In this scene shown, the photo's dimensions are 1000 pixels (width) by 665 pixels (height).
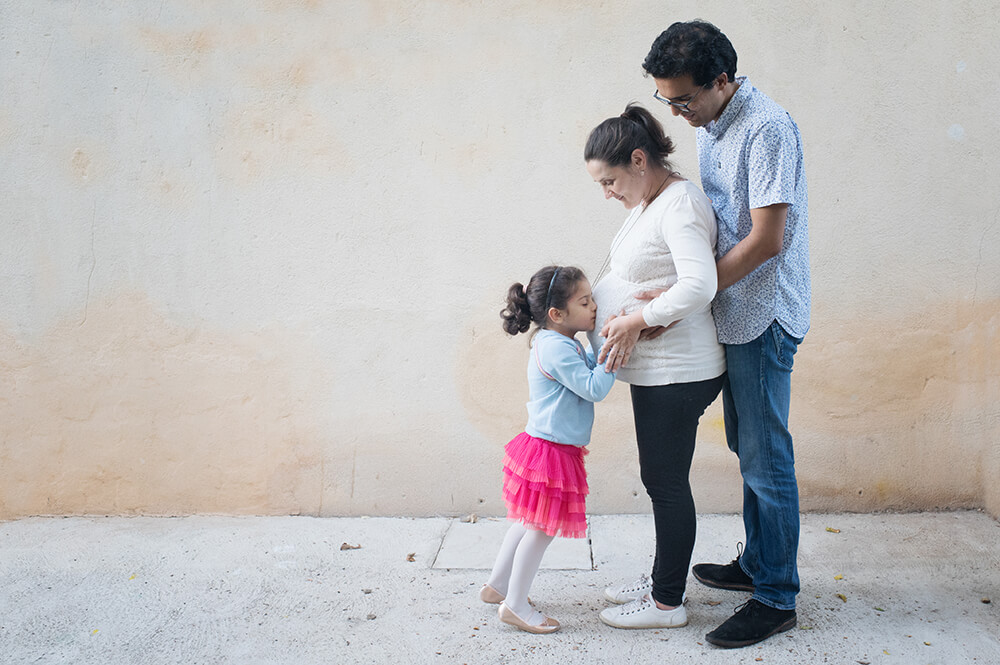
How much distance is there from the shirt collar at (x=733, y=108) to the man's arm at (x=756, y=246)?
0.29 meters

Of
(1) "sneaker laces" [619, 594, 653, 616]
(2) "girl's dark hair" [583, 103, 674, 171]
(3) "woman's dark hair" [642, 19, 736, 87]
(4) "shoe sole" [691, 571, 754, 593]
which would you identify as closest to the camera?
(3) "woman's dark hair" [642, 19, 736, 87]

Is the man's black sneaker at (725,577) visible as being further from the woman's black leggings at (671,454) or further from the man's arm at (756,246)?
the man's arm at (756,246)

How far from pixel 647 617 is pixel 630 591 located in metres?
0.17

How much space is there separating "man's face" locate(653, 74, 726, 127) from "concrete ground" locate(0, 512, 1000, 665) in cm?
164

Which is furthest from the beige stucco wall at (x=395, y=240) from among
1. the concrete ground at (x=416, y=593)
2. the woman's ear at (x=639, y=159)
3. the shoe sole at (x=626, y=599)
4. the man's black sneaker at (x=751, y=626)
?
the woman's ear at (x=639, y=159)

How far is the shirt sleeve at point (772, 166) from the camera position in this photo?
206 centimetres

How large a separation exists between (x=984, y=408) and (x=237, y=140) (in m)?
3.54

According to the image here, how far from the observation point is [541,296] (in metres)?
2.39

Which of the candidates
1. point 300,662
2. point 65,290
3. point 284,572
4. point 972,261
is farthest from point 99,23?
point 972,261

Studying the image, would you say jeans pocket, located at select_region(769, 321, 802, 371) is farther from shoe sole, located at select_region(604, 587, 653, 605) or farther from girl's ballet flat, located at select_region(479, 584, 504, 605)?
girl's ballet flat, located at select_region(479, 584, 504, 605)

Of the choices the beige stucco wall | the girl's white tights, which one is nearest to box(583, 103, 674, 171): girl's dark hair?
the beige stucco wall

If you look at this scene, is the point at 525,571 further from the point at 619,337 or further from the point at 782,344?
the point at 782,344

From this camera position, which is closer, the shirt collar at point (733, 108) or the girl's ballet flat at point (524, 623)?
the shirt collar at point (733, 108)

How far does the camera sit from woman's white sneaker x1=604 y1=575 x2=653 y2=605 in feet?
8.55
